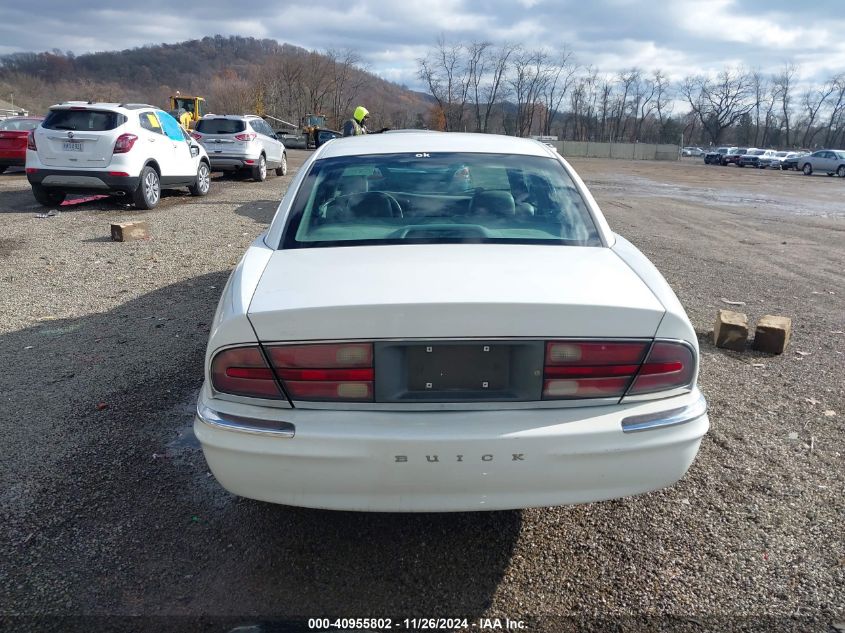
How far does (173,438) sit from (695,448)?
265cm

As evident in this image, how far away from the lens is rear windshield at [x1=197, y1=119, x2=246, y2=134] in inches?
653

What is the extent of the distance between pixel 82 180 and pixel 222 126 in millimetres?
6753

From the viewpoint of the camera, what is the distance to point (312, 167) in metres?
3.60

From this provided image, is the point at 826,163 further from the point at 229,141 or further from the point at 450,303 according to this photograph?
the point at 450,303

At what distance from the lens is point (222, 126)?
16.7 metres

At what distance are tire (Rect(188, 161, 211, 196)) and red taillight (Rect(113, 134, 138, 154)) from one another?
2.81 metres

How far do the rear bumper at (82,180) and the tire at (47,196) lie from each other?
0.31m

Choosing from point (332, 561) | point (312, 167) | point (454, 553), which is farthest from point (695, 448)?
point (312, 167)

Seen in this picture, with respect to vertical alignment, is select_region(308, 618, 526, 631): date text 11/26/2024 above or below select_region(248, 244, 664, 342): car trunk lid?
below

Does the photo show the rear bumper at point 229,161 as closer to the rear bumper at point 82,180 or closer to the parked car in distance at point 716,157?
the rear bumper at point 82,180

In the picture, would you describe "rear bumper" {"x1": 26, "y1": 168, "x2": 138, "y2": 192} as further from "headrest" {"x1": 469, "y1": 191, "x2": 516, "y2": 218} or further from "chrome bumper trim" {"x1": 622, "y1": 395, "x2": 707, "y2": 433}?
"chrome bumper trim" {"x1": 622, "y1": 395, "x2": 707, "y2": 433}

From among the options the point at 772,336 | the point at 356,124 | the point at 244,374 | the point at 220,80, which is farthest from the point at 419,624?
the point at 220,80

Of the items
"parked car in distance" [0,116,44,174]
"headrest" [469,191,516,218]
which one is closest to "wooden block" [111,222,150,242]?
"headrest" [469,191,516,218]

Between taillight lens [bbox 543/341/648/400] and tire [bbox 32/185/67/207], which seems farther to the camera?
tire [bbox 32/185/67/207]
